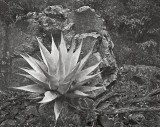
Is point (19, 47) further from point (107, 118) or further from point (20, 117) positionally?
point (107, 118)

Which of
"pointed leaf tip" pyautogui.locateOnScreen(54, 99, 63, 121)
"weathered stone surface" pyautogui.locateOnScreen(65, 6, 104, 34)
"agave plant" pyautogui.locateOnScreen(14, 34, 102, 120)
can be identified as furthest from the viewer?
"weathered stone surface" pyautogui.locateOnScreen(65, 6, 104, 34)

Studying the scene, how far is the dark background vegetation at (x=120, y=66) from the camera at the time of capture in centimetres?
252

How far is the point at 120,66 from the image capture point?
3486 mm

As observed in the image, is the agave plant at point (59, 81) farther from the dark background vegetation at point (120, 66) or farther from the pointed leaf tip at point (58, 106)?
the dark background vegetation at point (120, 66)

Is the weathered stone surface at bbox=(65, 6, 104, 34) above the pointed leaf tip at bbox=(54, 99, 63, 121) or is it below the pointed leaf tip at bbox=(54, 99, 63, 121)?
above

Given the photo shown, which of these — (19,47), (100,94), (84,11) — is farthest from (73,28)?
(100,94)

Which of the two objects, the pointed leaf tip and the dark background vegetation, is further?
the dark background vegetation

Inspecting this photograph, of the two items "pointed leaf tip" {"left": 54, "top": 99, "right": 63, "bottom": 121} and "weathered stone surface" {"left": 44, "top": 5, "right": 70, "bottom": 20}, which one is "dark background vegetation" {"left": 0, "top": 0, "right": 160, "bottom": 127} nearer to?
"weathered stone surface" {"left": 44, "top": 5, "right": 70, "bottom": 20}

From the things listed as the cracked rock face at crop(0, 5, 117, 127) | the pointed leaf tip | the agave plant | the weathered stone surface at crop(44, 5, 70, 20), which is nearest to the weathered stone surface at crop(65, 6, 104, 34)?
the cracked rock face at crop(0, 5, 117, 127)

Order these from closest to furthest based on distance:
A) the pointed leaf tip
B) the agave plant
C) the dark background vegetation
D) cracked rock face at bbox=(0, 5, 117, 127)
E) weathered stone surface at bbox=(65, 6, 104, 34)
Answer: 1. the pointed leaf tip
2. the agave plant
3. the dark background vegetation
4. cracked rock face at bbox=(0, 5, 117, 127)
5. weathered stone surface at bbox=(65, 6, 104, 34)

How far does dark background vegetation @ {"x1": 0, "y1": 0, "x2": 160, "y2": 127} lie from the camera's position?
2520mm

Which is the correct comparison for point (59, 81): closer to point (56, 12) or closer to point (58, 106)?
point (58, 106)

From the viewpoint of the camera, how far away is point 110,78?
308cm

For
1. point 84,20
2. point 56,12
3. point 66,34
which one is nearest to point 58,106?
point 66,34
